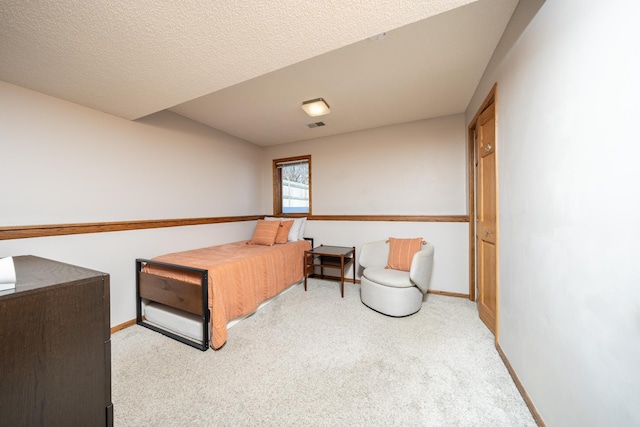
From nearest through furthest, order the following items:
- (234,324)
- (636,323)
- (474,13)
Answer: (636,323)
(474,13)
(234,324)

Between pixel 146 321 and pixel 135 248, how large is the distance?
777mm

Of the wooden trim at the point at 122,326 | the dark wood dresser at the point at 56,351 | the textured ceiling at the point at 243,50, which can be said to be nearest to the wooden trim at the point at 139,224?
the wooden trim at the point at 122,326

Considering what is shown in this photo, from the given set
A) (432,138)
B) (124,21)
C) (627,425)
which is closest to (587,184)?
(627,425)

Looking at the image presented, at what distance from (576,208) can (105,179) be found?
3.49m

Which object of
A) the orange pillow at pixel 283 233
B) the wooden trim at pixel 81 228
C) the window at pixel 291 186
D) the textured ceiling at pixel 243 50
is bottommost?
the orange pillow at pixel 283 233

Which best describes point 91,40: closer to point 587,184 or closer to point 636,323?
point 587,184

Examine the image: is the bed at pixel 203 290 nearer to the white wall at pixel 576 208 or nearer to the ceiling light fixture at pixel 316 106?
the ceiling light fixture at pixel 316 106


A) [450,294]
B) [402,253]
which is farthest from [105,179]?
[450,294]

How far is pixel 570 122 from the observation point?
3.26 ft

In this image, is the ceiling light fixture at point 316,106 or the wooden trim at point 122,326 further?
the ceiling light fixture at point 316,106

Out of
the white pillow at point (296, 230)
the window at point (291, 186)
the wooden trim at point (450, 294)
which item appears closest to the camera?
the wooden trim at point (450, 294)

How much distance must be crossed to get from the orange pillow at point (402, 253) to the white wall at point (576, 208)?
1286mm

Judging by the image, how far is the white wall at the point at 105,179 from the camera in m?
1.80

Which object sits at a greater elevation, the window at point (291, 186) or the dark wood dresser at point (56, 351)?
the window at point (291, 186)
